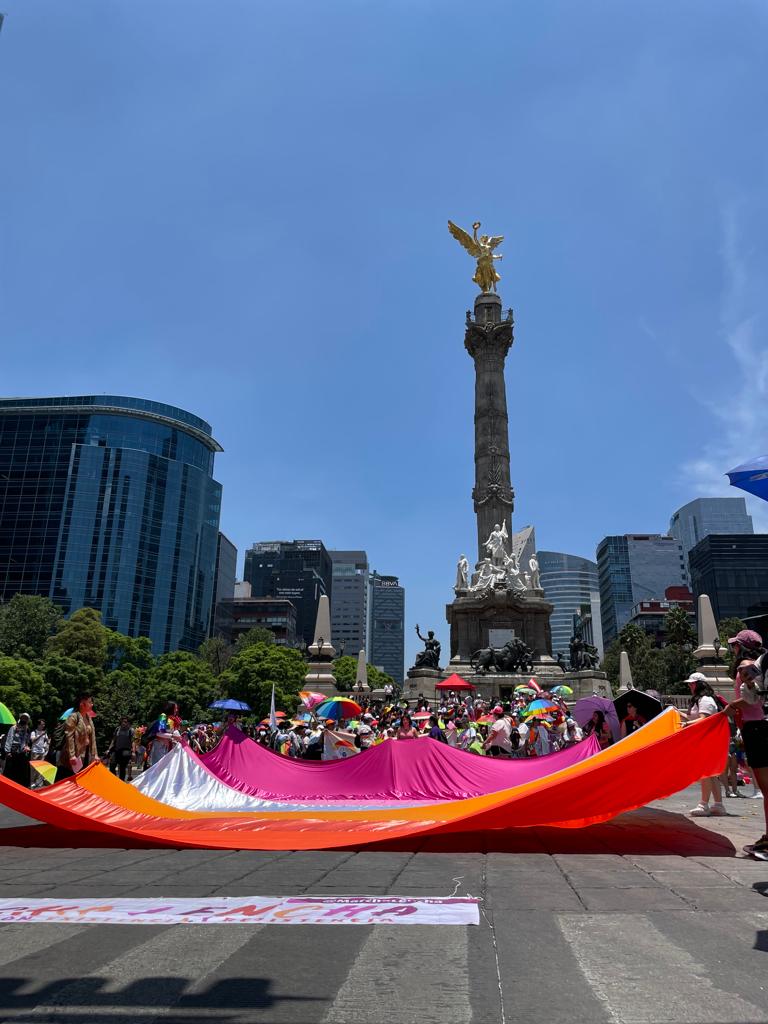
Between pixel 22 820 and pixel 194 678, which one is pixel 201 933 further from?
pixel 194 678

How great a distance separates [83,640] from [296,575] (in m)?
114

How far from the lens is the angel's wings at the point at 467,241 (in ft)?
213

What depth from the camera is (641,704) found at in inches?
480

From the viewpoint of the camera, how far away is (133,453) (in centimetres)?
11575

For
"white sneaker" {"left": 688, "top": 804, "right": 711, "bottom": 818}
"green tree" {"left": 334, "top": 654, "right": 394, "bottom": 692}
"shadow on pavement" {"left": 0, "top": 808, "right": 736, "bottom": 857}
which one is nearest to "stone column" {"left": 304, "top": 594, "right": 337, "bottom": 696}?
"white sneaker" {"left": 688, "top": 804, "right": 711, "bottom": 818}

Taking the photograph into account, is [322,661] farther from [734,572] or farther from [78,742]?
[734,572]

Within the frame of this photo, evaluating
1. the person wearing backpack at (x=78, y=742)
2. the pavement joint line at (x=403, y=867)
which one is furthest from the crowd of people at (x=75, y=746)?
the pavement joint line at (x=403, y=867)

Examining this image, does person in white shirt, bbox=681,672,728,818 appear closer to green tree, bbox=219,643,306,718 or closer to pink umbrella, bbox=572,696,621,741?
pink umbrella, bbox=572,696,621,741

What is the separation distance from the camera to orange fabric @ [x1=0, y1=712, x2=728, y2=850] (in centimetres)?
790

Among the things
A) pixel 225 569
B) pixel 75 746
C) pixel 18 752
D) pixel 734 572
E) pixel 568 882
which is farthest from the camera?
pixel 225 569

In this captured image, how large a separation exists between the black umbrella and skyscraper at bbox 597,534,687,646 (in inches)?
6357

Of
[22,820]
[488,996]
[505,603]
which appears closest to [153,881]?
[488,996]

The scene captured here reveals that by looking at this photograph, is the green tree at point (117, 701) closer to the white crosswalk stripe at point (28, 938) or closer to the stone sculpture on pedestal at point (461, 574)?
the stone sculpture on pedestal at point (461, 574)

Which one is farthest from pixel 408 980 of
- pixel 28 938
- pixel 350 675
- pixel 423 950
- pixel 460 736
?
pixel 350 675
